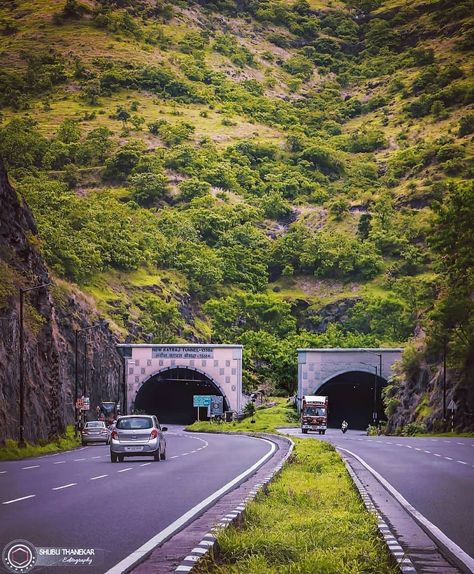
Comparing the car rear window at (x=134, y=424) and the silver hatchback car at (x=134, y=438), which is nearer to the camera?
the silver hatchback car at (x=134, y=438)

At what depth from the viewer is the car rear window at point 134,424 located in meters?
40.3

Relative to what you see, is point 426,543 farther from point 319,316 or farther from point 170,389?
point 319,316

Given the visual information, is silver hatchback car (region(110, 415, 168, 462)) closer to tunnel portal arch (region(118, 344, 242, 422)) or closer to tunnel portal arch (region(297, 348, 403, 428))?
tunnel portal arch (region(297, 348, 403, 428))

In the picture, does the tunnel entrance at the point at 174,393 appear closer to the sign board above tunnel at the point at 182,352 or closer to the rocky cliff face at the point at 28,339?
the sign board above tunnel at the point at 182,352

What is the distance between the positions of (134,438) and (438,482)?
13.5 metres

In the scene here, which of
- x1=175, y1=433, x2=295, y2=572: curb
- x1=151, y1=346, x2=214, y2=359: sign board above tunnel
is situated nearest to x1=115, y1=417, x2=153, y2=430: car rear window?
x1=175, y1=433, x2=295, y2=572: curb

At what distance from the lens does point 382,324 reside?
174 m

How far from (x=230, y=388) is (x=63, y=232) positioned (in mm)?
41098

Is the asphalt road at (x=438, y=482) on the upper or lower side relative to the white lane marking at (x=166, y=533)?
upper

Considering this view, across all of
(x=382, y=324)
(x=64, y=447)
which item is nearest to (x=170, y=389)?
(x=382, y=324)

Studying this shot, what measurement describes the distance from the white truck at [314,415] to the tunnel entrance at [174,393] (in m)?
32.4

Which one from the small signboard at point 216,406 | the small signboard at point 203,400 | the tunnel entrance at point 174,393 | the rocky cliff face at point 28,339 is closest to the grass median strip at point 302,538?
the rocky cliff face at point 28,339

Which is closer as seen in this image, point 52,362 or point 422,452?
point 422,452

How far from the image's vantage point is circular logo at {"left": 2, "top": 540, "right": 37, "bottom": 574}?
1223cm
